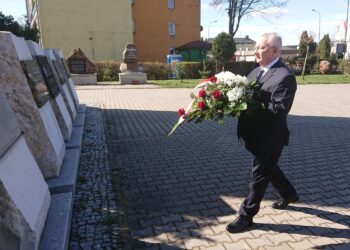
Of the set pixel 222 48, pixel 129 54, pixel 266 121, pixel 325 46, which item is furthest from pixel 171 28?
pixel 266 121

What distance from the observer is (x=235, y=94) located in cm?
326

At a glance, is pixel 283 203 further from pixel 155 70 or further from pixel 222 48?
pixel 222 48

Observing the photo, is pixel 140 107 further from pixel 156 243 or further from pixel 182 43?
pixel 182 43

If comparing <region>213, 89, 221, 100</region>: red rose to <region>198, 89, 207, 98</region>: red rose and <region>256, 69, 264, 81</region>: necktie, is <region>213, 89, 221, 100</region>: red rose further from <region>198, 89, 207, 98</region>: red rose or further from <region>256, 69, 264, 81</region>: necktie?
<region>256, 69, 264, 81</region>: necktie

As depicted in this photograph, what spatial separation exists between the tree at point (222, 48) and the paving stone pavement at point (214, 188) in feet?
77.4

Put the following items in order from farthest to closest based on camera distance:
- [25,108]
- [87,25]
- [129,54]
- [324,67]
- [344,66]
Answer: [324,67] < [344,66] < [87,25] < [129,54] < [25,108]

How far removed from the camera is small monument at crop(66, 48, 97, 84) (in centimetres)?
2375

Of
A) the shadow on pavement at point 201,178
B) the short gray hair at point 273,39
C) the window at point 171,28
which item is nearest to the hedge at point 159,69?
the window at point 171,28

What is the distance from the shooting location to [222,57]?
3183cm

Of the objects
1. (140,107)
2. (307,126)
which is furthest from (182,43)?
(307,126)

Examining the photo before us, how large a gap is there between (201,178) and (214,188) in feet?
1.42

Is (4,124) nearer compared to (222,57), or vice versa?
(4,124)

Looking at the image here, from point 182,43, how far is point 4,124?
42.5 m

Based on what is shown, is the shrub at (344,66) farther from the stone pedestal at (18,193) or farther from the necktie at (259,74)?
the stone pedestal at (18,193)
